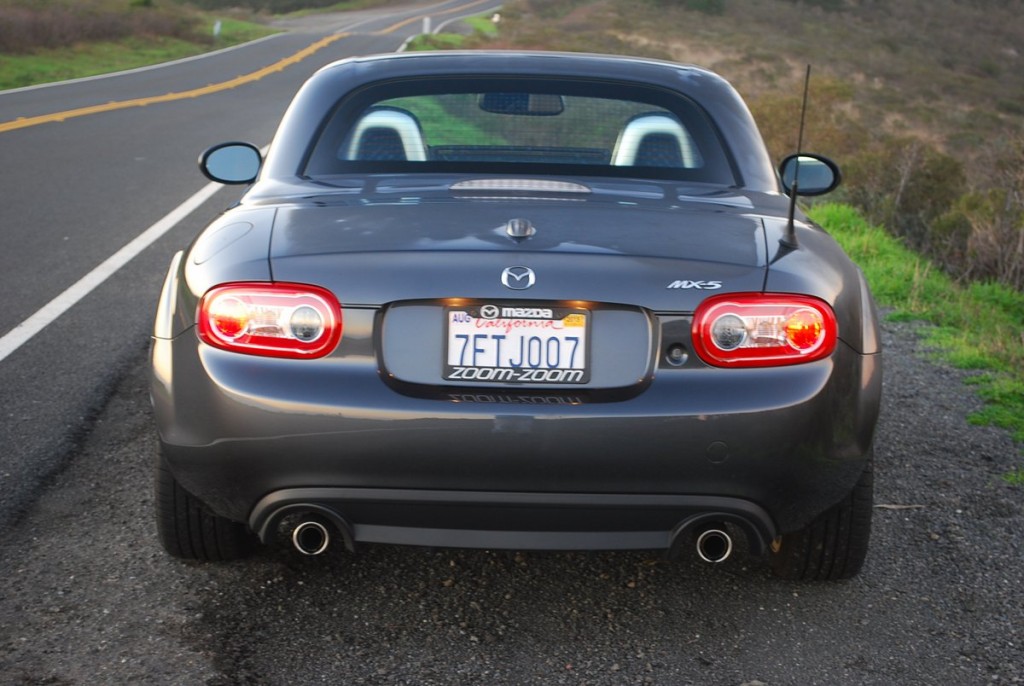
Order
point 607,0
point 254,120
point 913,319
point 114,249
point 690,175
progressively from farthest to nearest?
point 607,0 < point 254,120 < point 114,249 < point 913,319 < point 690,175

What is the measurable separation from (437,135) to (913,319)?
475 cm

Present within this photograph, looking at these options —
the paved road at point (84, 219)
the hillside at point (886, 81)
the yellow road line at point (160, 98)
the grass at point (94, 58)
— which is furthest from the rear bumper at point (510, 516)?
the grass at point (94, 58)

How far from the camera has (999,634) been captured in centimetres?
342

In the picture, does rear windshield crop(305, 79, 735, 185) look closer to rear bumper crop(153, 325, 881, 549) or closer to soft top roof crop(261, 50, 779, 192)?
soft top roof crop(261, 50, 779, 192)

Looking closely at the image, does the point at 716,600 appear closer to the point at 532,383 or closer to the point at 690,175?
the point at 532,383

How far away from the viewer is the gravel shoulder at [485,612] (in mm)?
3119

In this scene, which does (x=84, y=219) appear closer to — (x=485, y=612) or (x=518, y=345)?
(x=485, y=612)

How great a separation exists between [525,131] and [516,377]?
4.59 ft

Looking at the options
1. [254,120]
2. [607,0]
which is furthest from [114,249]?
[607,0]

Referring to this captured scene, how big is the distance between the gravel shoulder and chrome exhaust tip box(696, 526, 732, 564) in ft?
0.84

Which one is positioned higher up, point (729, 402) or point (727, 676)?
point (729, 402)

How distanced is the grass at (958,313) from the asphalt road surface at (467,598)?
0.67m

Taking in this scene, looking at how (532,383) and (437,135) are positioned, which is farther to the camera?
(437,135)

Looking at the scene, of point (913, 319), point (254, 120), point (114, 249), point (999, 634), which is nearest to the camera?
point (999, 634)
